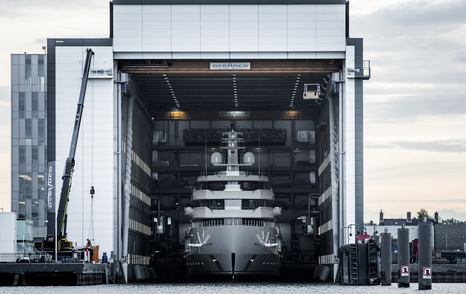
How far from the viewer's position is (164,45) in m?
92.1

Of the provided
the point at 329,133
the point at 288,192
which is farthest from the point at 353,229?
the point at 288,192

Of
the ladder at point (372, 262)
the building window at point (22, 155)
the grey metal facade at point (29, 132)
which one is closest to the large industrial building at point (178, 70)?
the ladder at point (372, 262)

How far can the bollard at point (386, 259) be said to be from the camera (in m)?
83.0

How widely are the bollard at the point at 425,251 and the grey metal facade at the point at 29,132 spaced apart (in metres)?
89.7

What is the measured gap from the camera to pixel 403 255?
77.6 metres

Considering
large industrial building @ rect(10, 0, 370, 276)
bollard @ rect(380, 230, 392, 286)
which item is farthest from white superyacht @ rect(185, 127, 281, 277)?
bollard @ rect(380, 230, 392, 286)

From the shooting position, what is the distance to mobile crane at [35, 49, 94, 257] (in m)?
90.3

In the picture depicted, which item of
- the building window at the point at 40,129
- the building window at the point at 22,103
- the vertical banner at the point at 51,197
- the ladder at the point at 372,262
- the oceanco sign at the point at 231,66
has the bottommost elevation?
the ladder at the point at 372,262

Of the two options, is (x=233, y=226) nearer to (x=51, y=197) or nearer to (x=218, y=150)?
(x=218, y=150)

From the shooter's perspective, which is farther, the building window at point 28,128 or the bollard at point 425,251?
the building window at point 28,128

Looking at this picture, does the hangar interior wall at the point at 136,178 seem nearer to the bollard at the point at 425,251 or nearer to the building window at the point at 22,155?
the bollard at the point at 425,251

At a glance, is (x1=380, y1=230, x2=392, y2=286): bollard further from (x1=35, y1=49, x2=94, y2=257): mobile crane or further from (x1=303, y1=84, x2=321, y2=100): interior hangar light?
(x1=35, y1=49, x2=94, y2=257): mobile crane

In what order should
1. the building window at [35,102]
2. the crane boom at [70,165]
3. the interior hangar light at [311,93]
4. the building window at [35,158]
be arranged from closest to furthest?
the crane boom at [70,165] → the interior hangar light at [311,93] → the building window at [35,158] → the building window at [35,102]

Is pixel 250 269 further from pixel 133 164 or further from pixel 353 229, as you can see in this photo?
pixel 353 229
